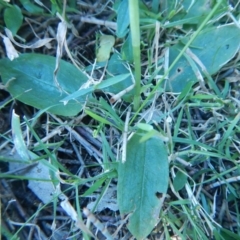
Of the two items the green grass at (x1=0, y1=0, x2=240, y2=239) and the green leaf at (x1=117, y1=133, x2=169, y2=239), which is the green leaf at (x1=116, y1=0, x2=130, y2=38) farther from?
the green leaf at (x1=117, y1=133, x2=169, y2=239)

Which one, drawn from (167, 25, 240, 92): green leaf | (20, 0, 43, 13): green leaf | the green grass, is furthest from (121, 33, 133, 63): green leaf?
(20, 0, 43, 13): green leaf

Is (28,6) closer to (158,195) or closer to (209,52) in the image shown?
(209,52)

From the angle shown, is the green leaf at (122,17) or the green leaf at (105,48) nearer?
the green leaf at (122,17)

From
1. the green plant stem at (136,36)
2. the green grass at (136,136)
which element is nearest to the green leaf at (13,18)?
the green grass at (136,136)

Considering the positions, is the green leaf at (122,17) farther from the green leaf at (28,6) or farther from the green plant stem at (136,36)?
the green leaf at (28,6)

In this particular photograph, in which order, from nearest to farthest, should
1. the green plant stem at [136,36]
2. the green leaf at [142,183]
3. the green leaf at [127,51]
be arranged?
the green plant stem at [136,36], the green leaf at [142,183], the green leaf at [127,51]

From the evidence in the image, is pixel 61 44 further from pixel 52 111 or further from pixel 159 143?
pixel 159 143

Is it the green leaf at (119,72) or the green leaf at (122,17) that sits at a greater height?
the green leaf at (122,17)

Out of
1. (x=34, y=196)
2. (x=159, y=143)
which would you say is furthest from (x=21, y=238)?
(x=159, y=143)
